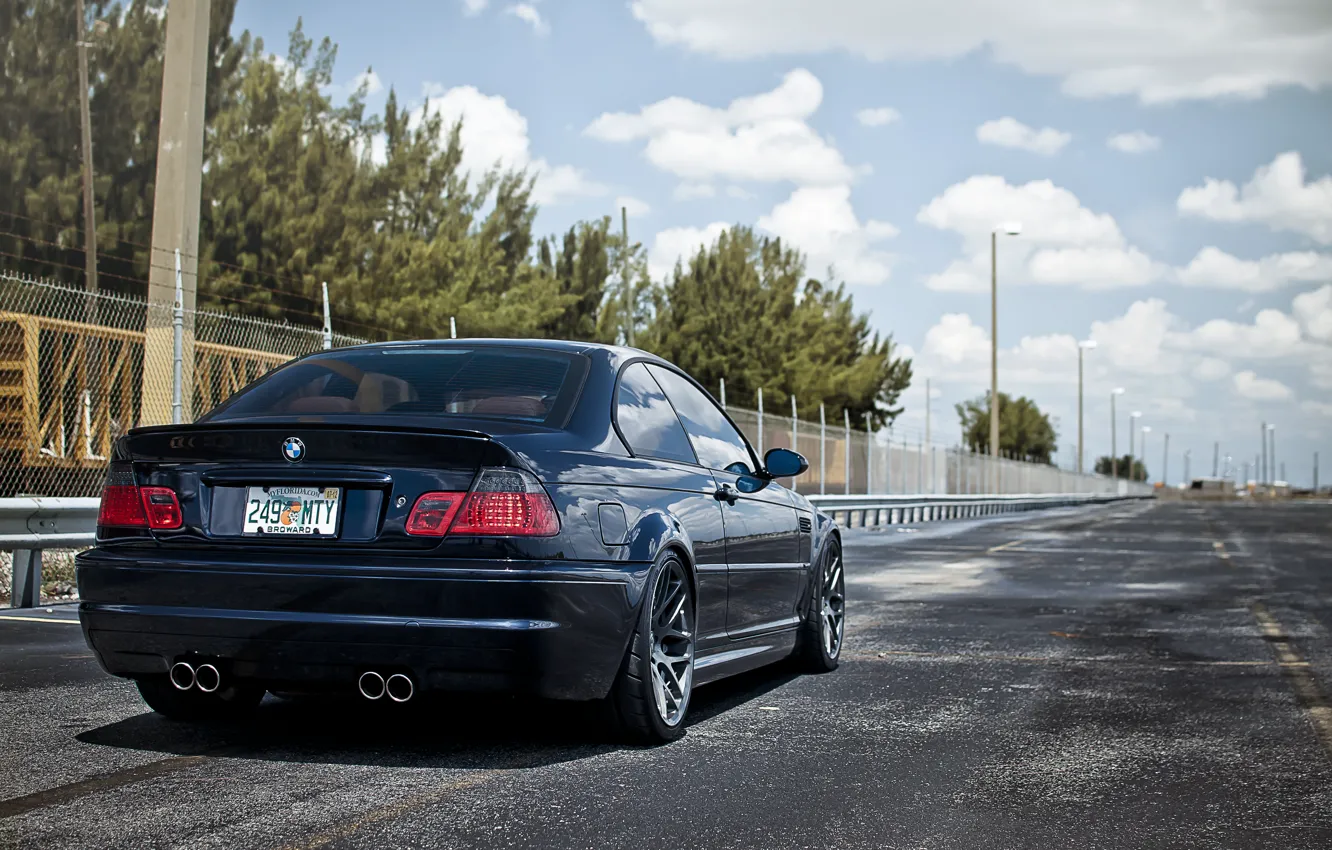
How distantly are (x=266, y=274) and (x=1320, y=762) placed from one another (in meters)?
29.2

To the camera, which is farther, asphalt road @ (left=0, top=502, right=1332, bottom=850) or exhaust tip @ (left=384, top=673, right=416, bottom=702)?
exhaust tip @ (left=384, top=673, right=416, bottom=702)

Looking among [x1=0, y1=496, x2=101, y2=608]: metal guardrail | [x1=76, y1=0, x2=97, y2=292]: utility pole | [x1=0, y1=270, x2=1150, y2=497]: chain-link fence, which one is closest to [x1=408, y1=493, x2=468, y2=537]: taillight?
[x1=0, y1=496, x2=101, y2=608]: metal guardrail

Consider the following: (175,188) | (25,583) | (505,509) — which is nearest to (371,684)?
(505,509)

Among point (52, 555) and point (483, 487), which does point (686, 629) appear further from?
point (52, 555)

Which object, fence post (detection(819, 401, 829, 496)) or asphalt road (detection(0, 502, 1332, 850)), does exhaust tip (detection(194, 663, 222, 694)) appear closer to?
asphalt road (detection(0, 502, 1332, 850))

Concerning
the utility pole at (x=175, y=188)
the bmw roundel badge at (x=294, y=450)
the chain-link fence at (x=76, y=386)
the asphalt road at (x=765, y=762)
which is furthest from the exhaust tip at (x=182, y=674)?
the utility pole at (x=175, y=188)

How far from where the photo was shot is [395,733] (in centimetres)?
592

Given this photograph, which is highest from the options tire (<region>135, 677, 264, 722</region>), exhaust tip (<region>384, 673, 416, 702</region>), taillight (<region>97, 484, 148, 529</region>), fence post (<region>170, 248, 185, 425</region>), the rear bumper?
fence post (<region>170, 248, 185, 425</region>)

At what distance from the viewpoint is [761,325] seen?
58750 millimetres

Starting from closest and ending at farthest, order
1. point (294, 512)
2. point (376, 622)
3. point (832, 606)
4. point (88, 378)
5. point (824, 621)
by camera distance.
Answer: point (376, 622)
point (294, 512)
point (824, 621)
point (832, 606)
point (88, 378)

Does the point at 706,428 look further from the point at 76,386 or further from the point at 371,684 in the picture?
the point at 76,386

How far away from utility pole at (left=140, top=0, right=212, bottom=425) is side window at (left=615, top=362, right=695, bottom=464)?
8541 millimetres

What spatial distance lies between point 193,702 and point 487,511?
5.50ft

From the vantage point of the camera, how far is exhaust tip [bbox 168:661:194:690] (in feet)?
17.4
